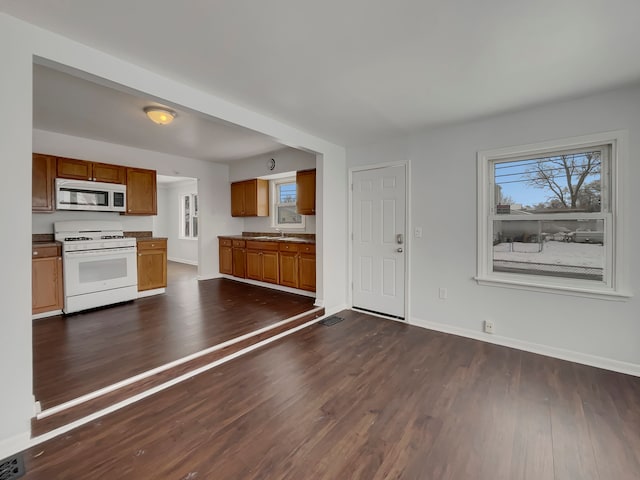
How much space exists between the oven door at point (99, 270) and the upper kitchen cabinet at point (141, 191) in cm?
75

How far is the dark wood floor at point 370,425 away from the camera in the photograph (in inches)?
60.5

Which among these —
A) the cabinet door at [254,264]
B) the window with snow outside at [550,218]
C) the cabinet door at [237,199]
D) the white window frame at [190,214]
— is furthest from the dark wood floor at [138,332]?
the white window frame at [190,214]

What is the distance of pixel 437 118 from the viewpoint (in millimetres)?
3123

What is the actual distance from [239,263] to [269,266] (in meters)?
0.93

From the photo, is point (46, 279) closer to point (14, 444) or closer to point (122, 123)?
point (122, 123)

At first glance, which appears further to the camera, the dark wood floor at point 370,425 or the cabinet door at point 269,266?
the cabinet door at point 269,266

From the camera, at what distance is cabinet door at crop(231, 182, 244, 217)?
6070 millimetres

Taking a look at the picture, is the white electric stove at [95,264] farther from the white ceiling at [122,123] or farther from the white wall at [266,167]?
the white wall at [266,167]

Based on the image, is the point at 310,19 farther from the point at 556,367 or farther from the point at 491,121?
the point at 556,367

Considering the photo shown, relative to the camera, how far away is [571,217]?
272 centimetres

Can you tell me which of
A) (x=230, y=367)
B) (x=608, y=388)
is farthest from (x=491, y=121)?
(x=230, y=367)

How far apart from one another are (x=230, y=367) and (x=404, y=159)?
10.1ft

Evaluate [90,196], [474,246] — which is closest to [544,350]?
[474,246]

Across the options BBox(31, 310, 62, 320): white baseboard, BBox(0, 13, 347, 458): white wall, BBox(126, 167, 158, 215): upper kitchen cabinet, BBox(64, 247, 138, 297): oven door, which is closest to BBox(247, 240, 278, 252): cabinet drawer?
BBox(126, 167, 158, 215): upper kitchen cabinet
